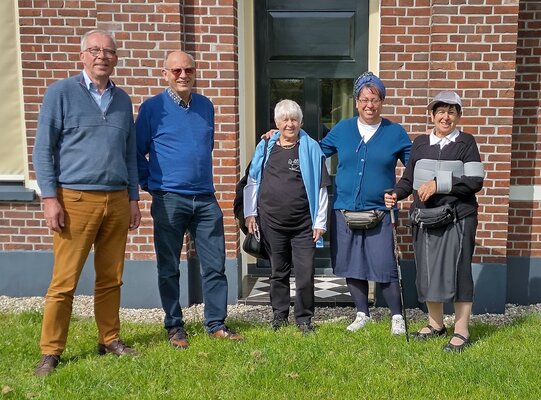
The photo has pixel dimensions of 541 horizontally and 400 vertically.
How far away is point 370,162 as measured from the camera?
4328 millimetres

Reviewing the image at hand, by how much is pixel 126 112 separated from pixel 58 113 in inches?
17.7

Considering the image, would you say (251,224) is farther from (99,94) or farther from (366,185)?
(99,94)

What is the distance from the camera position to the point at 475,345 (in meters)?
4.19

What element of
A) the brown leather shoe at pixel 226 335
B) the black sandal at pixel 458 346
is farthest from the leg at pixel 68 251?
the black sandal at pixel 458 346

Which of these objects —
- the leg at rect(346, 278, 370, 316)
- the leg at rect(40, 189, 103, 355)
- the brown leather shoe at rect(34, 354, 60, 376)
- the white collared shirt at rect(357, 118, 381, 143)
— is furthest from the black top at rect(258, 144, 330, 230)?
the brown leather shoe at rect(34, 354, 60, 376)

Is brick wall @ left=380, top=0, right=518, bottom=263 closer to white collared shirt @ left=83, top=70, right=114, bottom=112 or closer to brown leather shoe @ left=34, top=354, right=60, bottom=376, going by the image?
white collared shirt @ left=83, top=70, right=114, bottom=112

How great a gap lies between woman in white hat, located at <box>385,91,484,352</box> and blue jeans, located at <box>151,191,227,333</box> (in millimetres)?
1309

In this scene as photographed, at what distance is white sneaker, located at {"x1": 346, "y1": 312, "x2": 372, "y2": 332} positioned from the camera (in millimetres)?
4551

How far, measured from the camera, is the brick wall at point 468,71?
499cm

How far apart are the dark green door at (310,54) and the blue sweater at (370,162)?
1748 millimetres

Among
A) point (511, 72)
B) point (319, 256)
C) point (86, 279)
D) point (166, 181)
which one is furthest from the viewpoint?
point (319, 256)

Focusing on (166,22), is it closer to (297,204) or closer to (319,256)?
(297,204)

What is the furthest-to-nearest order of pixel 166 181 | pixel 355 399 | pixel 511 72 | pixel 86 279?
pixel 86 279 < pixel 511 72 < pixel 166 181 < pixel 355 399

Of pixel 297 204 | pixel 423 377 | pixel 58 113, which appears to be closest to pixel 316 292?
pixel 297 204
